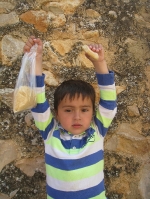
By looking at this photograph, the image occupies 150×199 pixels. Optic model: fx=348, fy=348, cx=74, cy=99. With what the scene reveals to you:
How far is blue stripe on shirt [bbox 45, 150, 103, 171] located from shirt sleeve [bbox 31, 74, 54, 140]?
14cm

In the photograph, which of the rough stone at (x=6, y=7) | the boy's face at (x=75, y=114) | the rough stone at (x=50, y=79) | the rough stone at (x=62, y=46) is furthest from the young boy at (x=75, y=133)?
the rough stone at (x=6, y=7)

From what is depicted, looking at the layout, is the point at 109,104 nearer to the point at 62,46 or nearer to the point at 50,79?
the point at 50,79

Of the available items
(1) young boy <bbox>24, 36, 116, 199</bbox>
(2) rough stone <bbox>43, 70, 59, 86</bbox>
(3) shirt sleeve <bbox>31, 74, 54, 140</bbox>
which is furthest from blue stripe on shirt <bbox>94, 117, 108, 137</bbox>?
(2) rough stone <bbox>43, 70, 59, 86</bbox>

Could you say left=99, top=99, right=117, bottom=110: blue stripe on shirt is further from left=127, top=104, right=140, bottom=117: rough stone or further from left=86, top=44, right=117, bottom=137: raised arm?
left=127, top=104, right=140, bottom=117: rough stone

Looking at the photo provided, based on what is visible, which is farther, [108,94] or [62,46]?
[62,46]

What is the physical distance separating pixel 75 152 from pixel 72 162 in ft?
Answer: 0.18

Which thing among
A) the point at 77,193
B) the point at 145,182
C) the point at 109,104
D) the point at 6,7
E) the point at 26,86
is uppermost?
the point at 6,7

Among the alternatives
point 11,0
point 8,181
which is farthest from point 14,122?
point 11,0

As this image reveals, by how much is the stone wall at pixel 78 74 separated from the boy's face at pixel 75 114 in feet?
1.41

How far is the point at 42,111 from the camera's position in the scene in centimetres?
177

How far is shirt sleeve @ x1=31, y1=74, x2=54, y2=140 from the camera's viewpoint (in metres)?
1.74

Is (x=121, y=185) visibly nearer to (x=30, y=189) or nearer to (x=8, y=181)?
(x=30, y=189)

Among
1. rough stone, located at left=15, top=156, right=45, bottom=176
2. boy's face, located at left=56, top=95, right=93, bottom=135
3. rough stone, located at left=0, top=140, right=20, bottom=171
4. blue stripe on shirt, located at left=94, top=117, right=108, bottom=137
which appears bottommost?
rough stone, located at left=15, top=156, right=45, bottom=176

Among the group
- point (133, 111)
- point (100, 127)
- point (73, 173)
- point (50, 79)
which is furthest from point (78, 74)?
point (73, 173)
